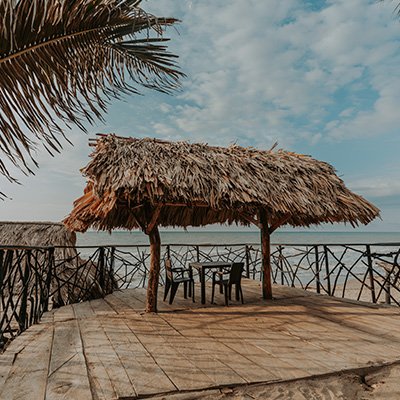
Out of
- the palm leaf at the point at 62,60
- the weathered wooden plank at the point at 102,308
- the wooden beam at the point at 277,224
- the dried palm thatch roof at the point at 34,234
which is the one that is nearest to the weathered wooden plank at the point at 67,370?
the weathered wooden plank at the point at 102,308

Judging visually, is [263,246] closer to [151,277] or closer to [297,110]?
[151,277]

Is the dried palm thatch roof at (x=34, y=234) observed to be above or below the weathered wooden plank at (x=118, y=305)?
above

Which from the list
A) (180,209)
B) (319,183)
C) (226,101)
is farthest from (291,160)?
(180,209)

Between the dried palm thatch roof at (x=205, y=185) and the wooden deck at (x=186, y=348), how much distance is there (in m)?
1.55

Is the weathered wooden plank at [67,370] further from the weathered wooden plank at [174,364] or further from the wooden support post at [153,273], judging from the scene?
the wooden support post at [153,273]

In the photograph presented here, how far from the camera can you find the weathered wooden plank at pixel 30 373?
2100mm

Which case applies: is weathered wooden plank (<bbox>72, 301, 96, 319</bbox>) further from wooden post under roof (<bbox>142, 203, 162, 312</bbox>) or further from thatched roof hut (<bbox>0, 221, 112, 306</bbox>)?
thatched roof hut (<bbox>0, 221, 112, 306</bbox>)

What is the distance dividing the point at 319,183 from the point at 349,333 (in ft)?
9.55

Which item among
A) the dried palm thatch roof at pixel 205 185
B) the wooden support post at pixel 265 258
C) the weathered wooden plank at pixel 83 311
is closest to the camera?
the dried palm thatch roof at pixel 205 185

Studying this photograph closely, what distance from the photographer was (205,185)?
15.1ft

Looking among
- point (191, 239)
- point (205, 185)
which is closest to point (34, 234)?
point (205, 185)

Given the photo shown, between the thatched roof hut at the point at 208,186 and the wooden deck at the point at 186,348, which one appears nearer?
the wooden deck at the point at 186,348

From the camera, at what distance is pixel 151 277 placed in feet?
15.5

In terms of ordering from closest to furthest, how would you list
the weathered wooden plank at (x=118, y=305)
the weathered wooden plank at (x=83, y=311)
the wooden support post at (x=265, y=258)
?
1. the weathered wooden plank at (x=83, y=311)
2. the weathered wooden plank at (x=118, y=305)
3. the wooden support post at (x=265, y=258)
